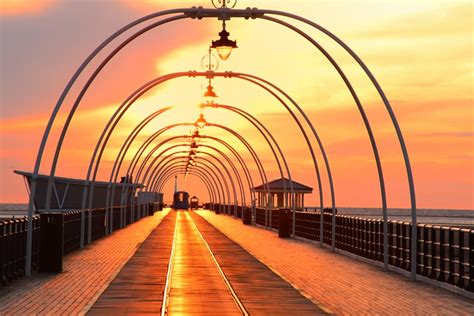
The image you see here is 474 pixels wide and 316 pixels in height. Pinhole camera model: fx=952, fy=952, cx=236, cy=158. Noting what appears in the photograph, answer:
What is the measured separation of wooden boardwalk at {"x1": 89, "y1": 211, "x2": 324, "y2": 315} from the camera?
1523cm

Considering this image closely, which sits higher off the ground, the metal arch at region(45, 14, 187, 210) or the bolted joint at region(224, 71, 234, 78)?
the bolted joint at region(224, 71, 234, 78)

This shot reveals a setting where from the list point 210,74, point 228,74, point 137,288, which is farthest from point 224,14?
point 228,74

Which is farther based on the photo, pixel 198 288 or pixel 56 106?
pixel 56 106

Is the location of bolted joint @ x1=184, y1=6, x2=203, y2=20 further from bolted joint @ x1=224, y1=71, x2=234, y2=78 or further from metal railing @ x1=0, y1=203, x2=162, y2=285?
bolted joint @ x1=224, y1=71, x2=234, y2=78

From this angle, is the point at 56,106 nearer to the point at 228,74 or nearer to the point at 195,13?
the point at 195,13

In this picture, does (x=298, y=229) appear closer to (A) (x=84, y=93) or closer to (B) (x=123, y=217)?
(B) (x=123, y=217)

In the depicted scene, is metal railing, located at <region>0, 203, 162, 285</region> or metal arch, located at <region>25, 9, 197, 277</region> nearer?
metal railing, located at <region>0, 203, 162, 285</region>

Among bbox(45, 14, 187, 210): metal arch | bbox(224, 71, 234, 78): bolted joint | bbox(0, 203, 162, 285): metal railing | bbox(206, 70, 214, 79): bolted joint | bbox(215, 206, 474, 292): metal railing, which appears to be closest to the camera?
bbox(215, 206, 474, 292): metal railing

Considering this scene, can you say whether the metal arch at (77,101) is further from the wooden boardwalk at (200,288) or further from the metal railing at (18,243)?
the wooden boardwalk at (200,288)

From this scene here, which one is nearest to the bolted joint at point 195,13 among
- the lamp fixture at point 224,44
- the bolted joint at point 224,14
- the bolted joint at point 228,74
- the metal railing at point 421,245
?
the bolted joint at point 224,14

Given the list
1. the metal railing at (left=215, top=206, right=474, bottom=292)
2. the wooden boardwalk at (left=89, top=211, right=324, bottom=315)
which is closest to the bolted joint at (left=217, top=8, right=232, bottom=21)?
the wooden boardwalk at (left=89, top=211, right=324, bottom=315)

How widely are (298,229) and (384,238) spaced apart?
19.4m

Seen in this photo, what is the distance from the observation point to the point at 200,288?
18656 millimetres

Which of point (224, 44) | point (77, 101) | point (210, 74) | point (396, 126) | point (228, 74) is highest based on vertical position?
point (228, 74)
